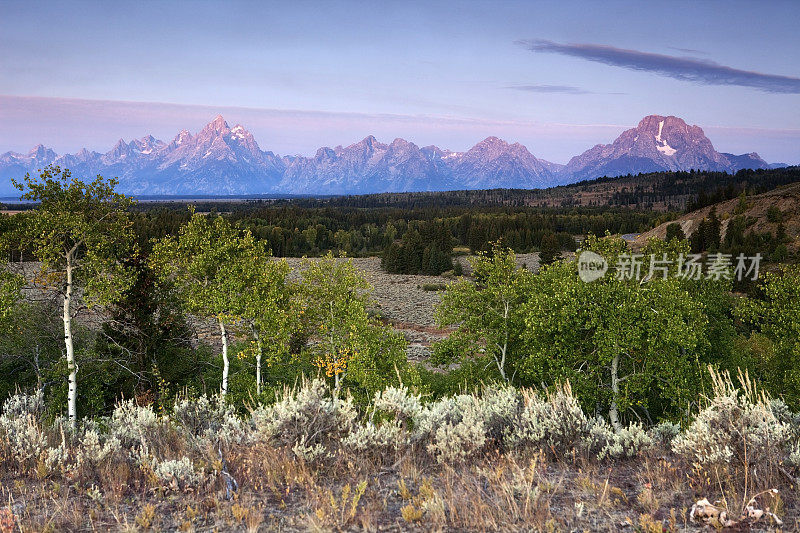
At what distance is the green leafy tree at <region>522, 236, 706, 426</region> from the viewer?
68.9ft

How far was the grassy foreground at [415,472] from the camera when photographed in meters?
6.54

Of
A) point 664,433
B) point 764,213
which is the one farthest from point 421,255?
point 664,433

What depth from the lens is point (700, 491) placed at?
711cm

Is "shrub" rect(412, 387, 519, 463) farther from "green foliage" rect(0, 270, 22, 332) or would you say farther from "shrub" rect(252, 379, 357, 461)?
"green foliage" rect(0, 270, 22, 332)

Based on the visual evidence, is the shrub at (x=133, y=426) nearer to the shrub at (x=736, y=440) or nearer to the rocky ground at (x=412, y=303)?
the shrub at (x=736, y=440)

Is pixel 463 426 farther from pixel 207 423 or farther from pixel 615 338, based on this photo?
pixel 615 338

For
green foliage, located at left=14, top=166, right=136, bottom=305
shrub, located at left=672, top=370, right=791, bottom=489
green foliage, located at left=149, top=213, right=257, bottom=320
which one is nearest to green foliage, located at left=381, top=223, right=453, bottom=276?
green foliage, located at left=149, top=213, right=257, bottom=320

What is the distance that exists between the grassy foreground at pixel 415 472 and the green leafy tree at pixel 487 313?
17.1 m

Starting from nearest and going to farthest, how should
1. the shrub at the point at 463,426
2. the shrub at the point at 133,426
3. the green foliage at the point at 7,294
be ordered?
the shrub at the point at 463,426, the shrub at the point at 133,426, the green foliage at the point at 7,294

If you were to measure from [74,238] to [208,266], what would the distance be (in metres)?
6.72

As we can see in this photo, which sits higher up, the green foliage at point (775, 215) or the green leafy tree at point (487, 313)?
the green foliage at point (775, 215)

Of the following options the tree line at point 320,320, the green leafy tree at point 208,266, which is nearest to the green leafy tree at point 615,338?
the tree line at point 320,320

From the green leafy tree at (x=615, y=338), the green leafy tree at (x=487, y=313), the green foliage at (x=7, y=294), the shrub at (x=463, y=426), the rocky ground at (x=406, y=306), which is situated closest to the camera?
the shrub at (x=463, y=426)

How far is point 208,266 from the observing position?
2745cm
